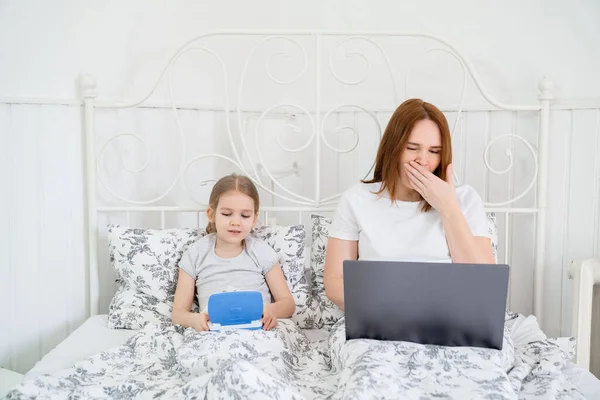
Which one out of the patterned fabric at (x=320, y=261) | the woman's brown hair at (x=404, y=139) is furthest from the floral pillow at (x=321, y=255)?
the woman's brown hair at (x=404, y=139)

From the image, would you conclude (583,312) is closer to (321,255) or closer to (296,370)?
(321,255)

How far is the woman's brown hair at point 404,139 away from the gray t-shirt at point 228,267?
1.28 ft

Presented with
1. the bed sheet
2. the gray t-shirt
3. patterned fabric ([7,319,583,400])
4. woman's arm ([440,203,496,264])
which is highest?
woman's arm ([440,203,496,264])

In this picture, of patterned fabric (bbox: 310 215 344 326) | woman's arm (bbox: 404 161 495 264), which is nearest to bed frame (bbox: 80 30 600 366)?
patterned fabric (bbox: 310 215 344 326)

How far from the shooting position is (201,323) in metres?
1.47

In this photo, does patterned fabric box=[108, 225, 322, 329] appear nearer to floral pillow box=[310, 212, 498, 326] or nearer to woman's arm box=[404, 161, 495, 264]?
floral pillow box=[310, 212, 498, 326]

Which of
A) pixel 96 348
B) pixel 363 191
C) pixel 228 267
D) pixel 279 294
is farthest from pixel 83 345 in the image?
pixel 363 191

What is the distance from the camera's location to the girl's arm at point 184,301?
1.57m

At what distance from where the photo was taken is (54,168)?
196cm

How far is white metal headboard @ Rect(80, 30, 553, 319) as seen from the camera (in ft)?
6.19

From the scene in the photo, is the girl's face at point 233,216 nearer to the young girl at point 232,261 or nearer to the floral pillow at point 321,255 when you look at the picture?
the young girl at point 232,261

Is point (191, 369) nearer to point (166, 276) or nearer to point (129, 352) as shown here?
point (129, 352)

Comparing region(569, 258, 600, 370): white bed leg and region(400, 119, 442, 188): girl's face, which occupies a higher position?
region(400, 119, 442, 188): girl's face

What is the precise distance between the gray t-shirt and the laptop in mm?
517
